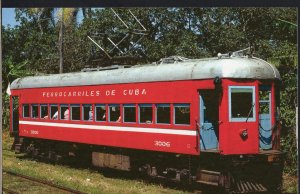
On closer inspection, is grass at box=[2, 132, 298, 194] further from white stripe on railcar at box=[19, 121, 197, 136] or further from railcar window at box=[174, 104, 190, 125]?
railcar window at box=[174, 104, 190, 125]

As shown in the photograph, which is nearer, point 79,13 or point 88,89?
point 79,13

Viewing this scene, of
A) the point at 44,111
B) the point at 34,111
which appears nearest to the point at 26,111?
the point at 34,111

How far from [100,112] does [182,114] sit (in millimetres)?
2792

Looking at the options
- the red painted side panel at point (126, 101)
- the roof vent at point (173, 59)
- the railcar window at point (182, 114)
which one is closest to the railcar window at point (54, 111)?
the red painted side panel at point (126, 101)

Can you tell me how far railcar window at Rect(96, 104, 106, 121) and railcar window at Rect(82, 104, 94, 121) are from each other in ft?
0.69

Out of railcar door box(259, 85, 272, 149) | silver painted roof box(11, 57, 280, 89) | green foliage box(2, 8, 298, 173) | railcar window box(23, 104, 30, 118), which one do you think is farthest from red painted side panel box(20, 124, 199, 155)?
green foliage box(2, 8, 298, 173)

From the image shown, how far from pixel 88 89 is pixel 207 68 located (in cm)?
400

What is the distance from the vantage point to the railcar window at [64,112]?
13977 millimetres

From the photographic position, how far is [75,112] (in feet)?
45.0

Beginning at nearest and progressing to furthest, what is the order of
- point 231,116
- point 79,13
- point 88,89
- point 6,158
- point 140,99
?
point 231,116
point 79,13
point 140,99
point 88,89
point 6,158

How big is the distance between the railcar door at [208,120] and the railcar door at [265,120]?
2.80ft

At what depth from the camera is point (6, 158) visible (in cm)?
1616

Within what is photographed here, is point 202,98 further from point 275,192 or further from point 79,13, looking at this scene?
point 79,13

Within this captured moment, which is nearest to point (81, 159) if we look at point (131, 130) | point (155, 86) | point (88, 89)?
point (88, 89)
